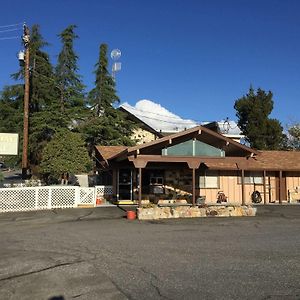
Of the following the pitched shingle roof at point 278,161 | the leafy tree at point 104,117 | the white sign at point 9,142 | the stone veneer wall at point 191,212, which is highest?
the leafy tree at point 104,117

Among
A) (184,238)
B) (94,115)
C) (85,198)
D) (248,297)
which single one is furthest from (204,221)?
(94,115)

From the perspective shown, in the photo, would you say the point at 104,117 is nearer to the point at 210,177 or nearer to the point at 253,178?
the point at 210,177

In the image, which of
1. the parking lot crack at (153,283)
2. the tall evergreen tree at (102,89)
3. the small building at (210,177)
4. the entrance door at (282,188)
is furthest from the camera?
the tall evergreen tree at (102,89)

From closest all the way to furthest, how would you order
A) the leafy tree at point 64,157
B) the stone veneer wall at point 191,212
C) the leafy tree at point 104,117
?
the stone veneer wall at point 191,212, the leafy tree at point 64,157, the leafy tree at point 104,117

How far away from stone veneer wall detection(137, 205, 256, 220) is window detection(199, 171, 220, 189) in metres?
6.92

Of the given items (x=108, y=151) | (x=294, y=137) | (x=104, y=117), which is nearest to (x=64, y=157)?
(x=108, y=151)

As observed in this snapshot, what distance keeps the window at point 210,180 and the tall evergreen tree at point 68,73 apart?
14.5 m

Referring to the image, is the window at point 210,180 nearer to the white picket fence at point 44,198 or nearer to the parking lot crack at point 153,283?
the white picket fence at point 44,198

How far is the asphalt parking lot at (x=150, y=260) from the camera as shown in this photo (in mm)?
6867

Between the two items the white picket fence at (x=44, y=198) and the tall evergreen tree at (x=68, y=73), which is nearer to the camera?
the white picket fence at (x=44, y=198)

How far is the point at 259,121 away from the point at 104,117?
63.0 ft

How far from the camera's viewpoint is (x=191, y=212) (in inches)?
752

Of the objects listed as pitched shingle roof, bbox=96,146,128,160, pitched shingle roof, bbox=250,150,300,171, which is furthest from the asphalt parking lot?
pitched shingle roof, bbox=250,150,300,171

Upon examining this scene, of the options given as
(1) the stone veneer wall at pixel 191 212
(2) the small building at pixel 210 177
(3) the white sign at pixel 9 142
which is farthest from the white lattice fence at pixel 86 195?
(1) the stone veneer wall at pixel 191 212
